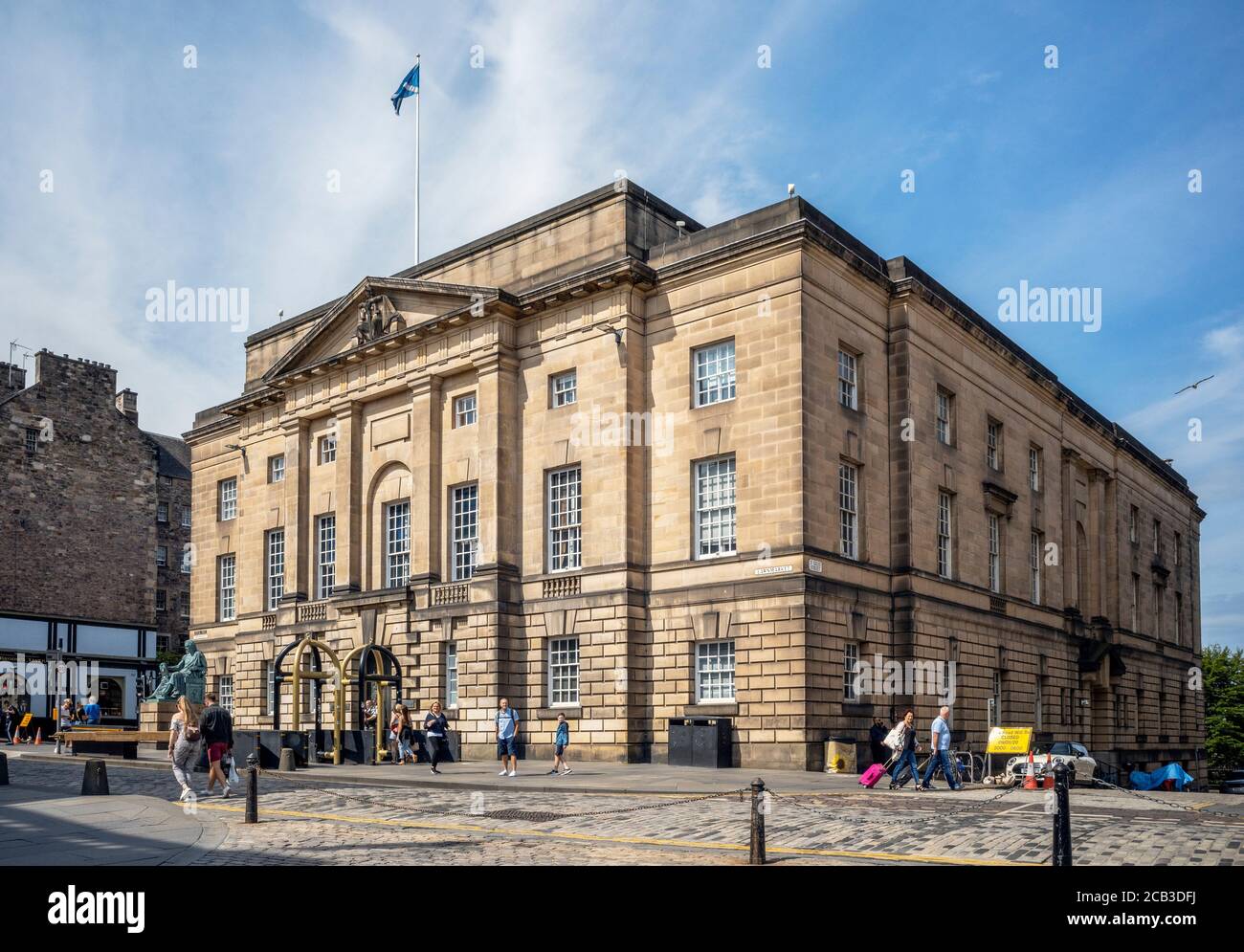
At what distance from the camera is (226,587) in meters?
53.8

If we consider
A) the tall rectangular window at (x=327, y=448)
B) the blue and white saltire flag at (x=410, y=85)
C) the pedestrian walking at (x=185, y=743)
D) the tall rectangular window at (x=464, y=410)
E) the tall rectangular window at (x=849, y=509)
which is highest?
the blue and white saltire flag at (x=410, y=85)

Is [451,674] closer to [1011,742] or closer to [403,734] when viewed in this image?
[403,734]

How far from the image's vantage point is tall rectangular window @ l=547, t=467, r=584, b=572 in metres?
37.5

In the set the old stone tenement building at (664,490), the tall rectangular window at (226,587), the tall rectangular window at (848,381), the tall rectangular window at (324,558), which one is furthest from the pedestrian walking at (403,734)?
the tall rectangular window at (226,587)

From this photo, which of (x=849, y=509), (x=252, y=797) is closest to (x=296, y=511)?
(x=849, y=509)

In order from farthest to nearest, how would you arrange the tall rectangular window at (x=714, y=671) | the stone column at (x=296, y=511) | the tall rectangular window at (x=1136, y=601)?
the tall rectangular window at (x=1136, y=601)
the stone column at (x=296, y=511)
the tall rectangular window at (x=714, y=671)

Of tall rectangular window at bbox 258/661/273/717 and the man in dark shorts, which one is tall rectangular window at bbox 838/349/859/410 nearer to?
the man in dark shorts

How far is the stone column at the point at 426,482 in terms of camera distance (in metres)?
40.6

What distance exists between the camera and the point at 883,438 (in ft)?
123

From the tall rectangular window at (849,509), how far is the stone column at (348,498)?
1823 cm

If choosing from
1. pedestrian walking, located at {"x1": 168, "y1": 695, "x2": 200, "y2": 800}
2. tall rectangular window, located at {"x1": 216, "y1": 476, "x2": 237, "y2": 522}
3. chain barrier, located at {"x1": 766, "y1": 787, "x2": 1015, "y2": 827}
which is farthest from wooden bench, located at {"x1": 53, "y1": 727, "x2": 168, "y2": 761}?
chain barrier, located at {"x1": 766, "y1": 787, "x2": 1015, "y2": 827}

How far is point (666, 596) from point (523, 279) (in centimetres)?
1227

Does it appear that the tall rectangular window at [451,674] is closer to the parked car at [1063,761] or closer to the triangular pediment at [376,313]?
the triangular pediment at [376,313]
